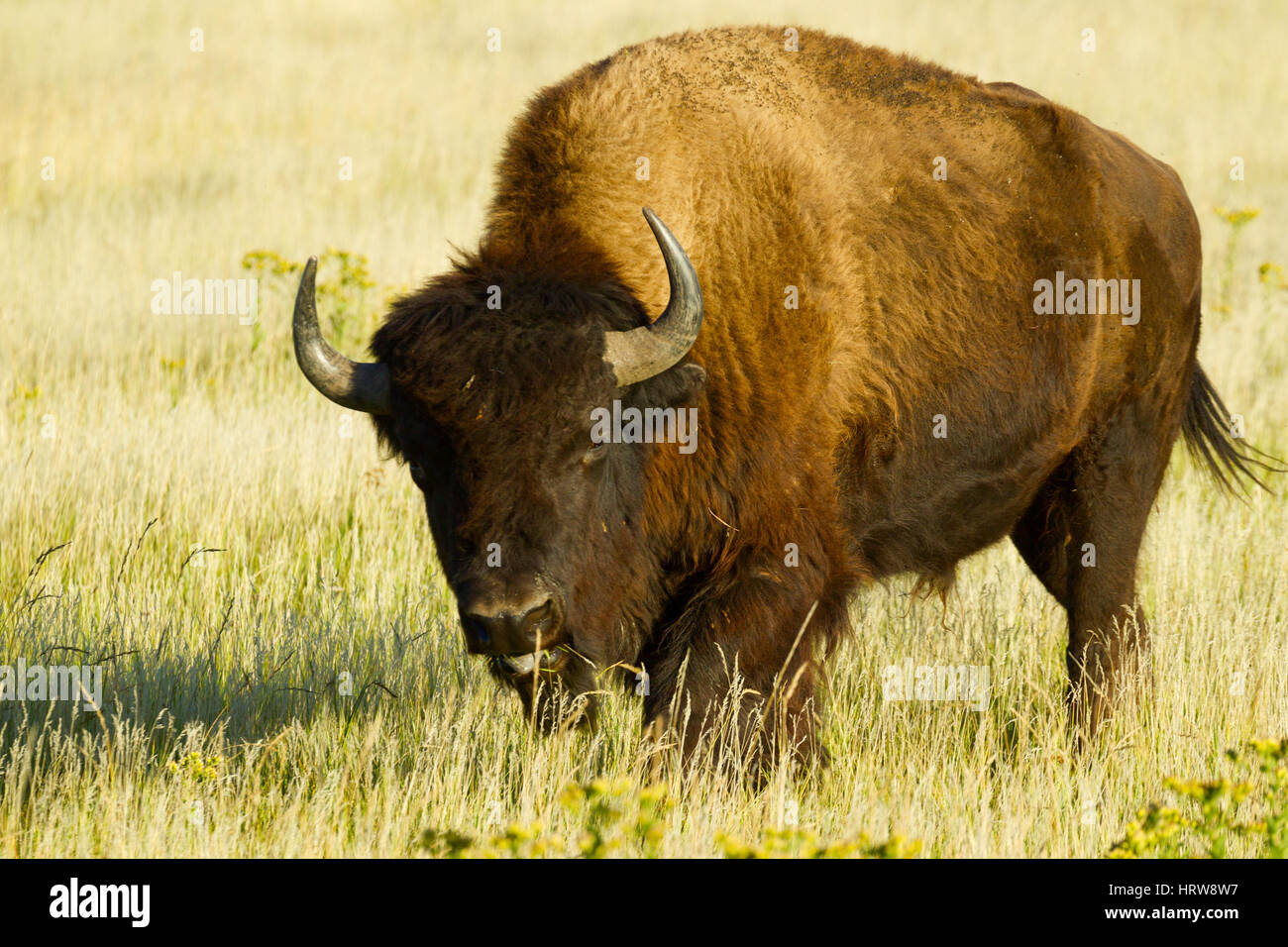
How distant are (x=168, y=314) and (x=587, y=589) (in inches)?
315

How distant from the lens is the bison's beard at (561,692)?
4.29 metres

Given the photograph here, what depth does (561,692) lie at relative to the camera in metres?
4.49

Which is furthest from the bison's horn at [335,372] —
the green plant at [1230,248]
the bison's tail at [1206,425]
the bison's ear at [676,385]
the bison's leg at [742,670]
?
the green plant at [1230,248]

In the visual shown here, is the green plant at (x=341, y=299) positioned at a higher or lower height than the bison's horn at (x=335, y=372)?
higher

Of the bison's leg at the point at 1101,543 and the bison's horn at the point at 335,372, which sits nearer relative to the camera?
the bison's horn at the point at 335,372

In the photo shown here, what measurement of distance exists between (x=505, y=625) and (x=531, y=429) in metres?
0.56

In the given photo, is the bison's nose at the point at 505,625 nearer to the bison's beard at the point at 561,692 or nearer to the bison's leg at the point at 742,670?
the bison's beard at the point at 561,692

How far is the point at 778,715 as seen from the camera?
15.1ft

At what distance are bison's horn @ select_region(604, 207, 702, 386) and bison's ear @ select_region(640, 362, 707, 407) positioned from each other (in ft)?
0.21

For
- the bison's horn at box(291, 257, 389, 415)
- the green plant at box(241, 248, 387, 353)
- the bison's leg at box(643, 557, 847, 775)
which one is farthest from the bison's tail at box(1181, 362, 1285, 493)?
the green plant at box(241, 248, 387, 353)

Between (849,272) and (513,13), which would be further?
(513,13)

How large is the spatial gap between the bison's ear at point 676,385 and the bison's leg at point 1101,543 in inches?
91.2
